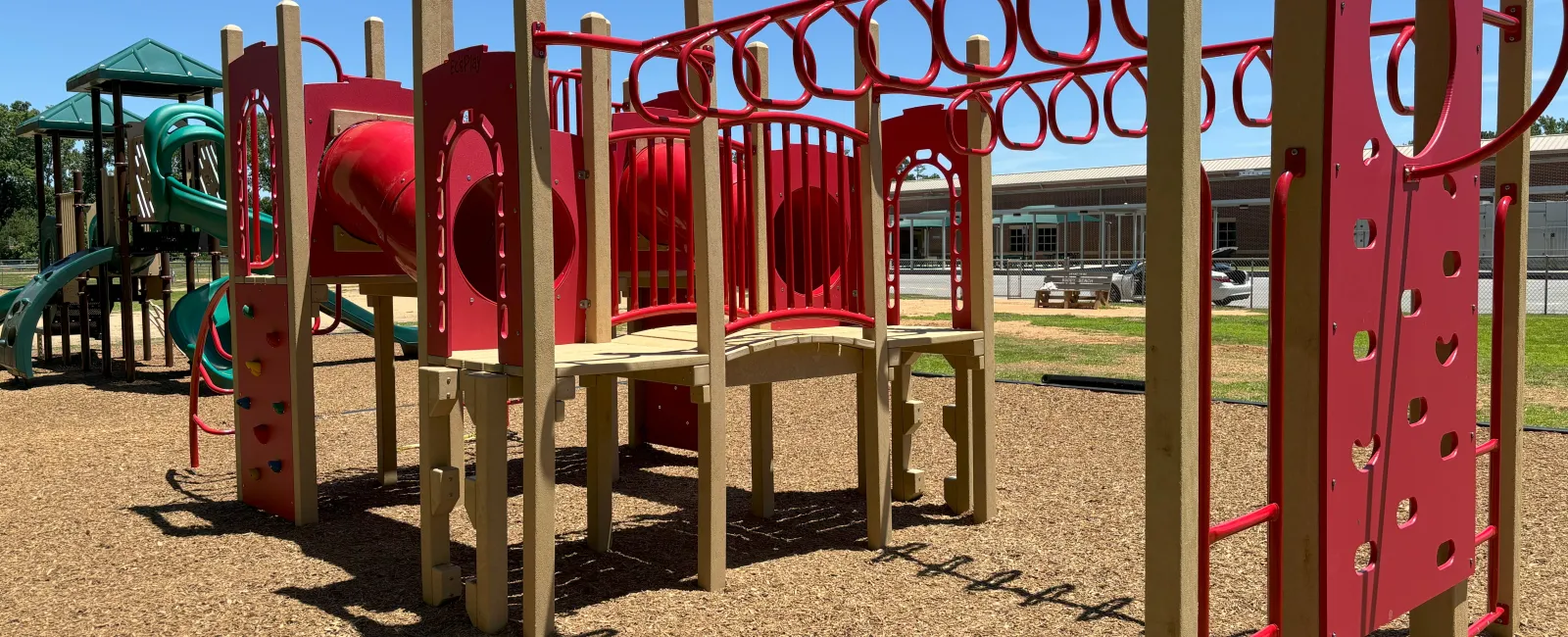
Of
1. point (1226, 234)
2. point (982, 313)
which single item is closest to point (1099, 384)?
point (982, 313)

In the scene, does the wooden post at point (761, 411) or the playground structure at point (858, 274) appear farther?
the wooden post at point (761, 411)

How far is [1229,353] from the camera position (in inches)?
532

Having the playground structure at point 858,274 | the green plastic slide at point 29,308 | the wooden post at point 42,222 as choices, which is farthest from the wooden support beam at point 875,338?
the wooden post at point 42,222

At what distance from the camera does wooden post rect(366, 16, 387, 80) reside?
7238 mm

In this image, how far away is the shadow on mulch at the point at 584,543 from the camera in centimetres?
458

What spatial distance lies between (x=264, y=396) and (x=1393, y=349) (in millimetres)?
5295

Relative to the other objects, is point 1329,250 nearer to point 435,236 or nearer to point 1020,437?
point 435,236

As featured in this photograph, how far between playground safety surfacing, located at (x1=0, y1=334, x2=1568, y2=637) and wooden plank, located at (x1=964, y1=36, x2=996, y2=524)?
20 centimetres

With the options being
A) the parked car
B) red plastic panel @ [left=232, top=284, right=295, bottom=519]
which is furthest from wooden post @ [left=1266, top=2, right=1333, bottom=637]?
the parked car

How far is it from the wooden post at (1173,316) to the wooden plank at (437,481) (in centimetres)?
279

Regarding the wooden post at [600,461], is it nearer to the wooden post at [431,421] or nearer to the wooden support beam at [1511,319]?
the wooden post at [431,421]

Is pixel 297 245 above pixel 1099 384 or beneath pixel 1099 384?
above

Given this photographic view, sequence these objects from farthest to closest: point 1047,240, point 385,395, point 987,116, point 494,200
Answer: point 1047,240
point 385,395
point 987,116
point 494,200

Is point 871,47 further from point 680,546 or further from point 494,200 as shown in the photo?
point 680,546
